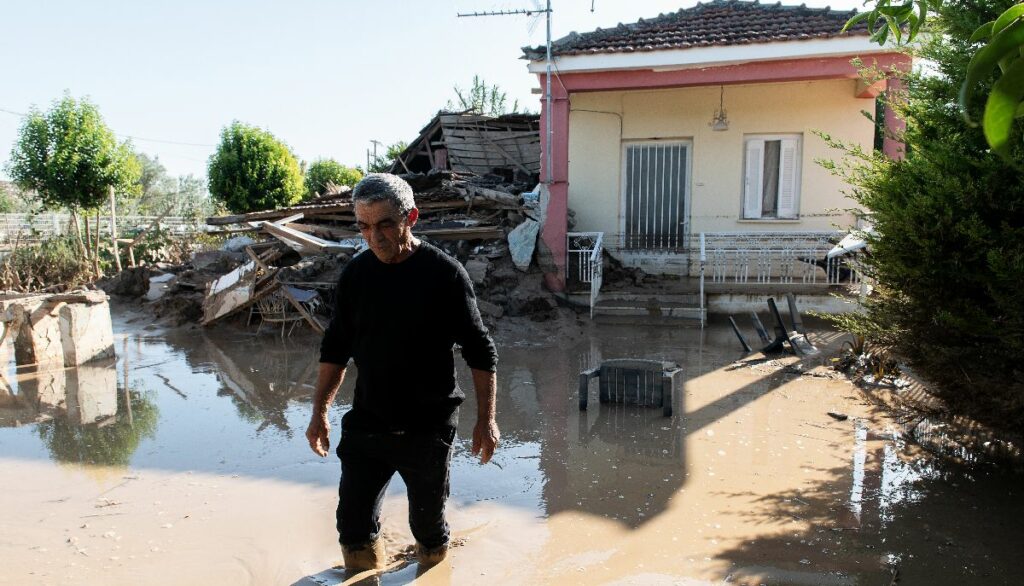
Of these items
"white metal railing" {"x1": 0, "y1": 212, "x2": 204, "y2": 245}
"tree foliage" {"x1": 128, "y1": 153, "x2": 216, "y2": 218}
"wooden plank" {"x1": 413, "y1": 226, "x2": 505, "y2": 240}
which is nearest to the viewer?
"wooden plank" {"x1": 413, "y1": 226, "x2": 505, "y2": 240}

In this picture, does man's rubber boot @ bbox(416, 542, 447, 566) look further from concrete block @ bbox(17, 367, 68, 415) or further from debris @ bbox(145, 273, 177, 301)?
debris @ bbox(145, 273, 177, 301)

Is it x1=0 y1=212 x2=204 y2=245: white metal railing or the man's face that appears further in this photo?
x1=0 y1=212 x2=204 y2=245: white metal railing

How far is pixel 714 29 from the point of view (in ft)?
40.1

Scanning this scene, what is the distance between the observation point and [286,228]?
1290 cm

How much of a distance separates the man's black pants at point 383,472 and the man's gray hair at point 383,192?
1.02 meters

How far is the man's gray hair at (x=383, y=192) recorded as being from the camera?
292cm

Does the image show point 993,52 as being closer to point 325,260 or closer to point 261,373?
point 261,373

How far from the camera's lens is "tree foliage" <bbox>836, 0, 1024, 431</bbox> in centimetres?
416

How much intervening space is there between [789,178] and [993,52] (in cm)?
1322

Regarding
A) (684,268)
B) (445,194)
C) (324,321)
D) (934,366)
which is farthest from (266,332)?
(934,366)

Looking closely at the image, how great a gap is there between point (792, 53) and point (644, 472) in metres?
8.66

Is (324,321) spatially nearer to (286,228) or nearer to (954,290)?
(286,228)

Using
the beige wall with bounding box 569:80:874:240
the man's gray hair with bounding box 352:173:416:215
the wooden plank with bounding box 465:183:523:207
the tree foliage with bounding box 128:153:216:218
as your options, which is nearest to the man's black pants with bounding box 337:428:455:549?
the man's gray hair with bounding box 352:173:416:215

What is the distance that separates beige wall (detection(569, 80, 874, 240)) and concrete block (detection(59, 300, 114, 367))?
8.51 m
